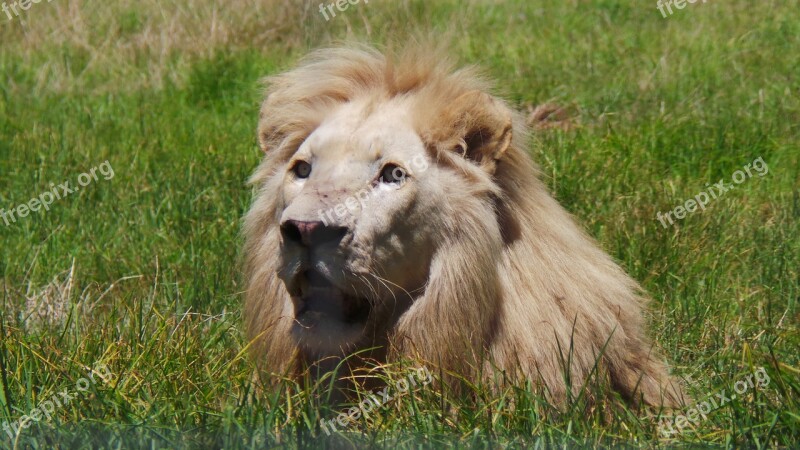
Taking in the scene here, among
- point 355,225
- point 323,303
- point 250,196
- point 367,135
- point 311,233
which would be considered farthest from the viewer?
point 250,196

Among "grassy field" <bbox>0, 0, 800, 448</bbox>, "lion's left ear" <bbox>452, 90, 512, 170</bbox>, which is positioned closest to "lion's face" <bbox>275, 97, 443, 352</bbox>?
"lion's left ear" <bbox>452, 90, 512, 170</bbox>

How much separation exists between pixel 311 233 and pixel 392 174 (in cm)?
45

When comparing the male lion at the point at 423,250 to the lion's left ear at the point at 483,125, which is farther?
the lion's left ear at the point at 483,125

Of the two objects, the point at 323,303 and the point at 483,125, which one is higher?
the point at 483,125

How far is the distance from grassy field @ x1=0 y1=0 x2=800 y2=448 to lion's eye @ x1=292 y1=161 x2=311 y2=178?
0.68 meters

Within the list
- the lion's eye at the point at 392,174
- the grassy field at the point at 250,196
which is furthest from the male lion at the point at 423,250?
the grassy field at the point at 250,196

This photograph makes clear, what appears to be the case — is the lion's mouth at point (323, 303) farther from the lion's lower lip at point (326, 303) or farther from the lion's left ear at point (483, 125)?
the lion's left ear at point (483, 125)

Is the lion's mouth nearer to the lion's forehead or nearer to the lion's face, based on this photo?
the lion's face

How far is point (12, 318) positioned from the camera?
5.09 metres

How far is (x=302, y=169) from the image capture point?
400 centimetres

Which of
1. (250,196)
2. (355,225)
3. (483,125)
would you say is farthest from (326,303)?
(250,196)

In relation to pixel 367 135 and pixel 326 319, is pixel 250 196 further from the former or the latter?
pixel 326 319

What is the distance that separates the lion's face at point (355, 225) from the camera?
3.61 m

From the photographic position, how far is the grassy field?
3.57 m
